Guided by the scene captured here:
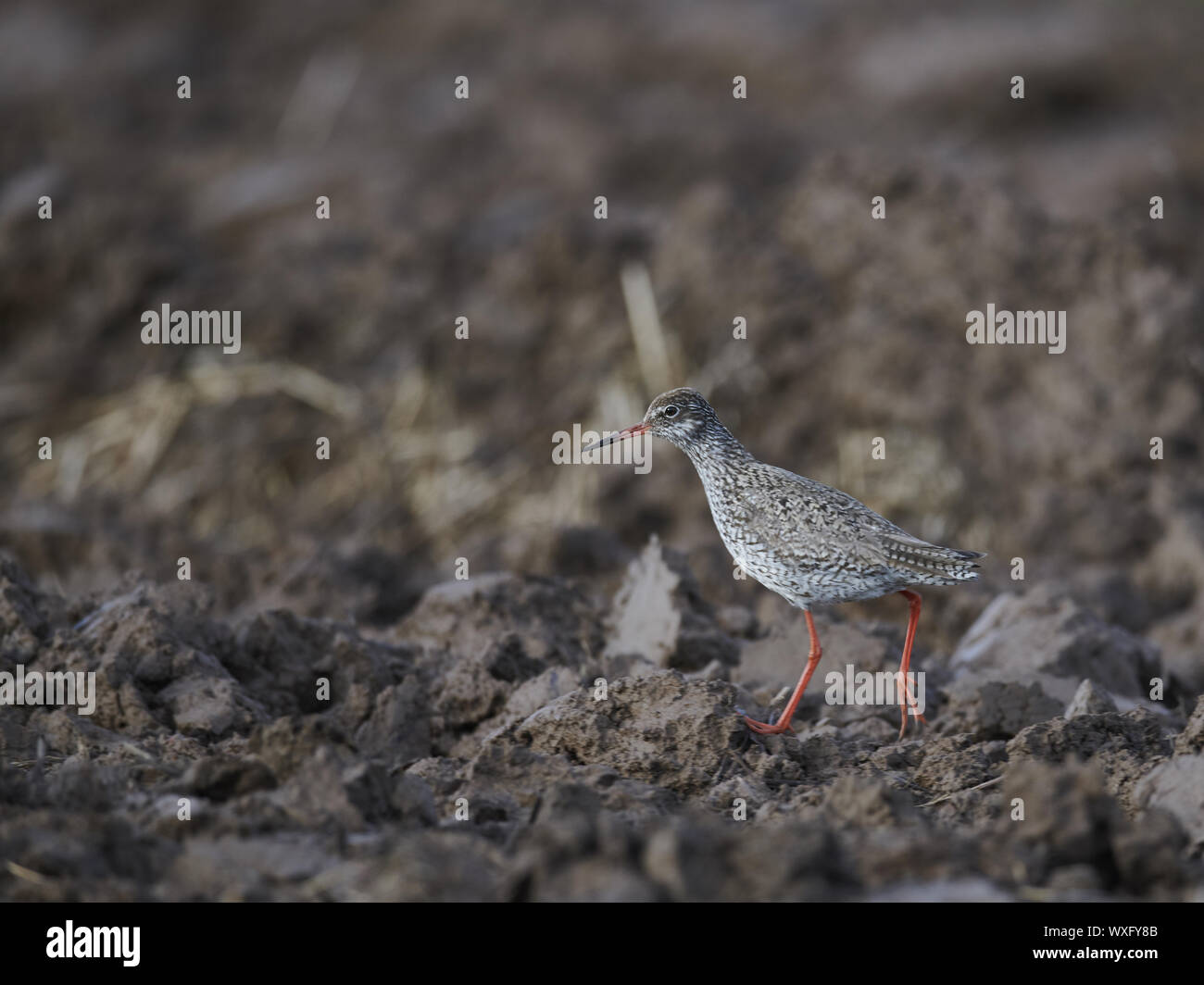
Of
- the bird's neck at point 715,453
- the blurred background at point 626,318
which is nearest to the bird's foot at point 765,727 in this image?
the bird's neck at point 715,453

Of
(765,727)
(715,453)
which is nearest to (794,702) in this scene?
(765,727)

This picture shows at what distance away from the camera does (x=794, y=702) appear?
22.5ft

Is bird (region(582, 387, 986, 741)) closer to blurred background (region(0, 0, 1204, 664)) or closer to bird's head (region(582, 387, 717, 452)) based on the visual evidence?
bird's head (region(582, 387, 717, 452))

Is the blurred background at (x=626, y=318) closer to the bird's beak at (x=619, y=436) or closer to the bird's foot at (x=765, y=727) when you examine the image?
the bird's beak at (x=619, y=436)

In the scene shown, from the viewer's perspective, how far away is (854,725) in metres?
7.21

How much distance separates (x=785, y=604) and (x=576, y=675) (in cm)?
211

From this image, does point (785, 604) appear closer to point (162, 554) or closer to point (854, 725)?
point (854, 725)

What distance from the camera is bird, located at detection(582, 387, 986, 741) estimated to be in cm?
692

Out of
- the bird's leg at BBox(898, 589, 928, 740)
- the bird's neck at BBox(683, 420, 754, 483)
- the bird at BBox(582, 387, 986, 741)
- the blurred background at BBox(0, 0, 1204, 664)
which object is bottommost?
the bird's leg at BBox(898, 589, 928, 740)

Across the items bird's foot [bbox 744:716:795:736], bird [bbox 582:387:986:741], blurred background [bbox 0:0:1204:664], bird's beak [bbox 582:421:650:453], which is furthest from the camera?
blurred background [bbox 0:0:1204:664]

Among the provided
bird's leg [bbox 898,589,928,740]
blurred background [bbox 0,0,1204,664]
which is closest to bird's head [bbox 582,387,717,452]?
bird's leg [bbox 898,589,928,740]

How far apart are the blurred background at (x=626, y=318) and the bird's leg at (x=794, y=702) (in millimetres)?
2627

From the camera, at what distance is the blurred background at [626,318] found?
12.1 metres

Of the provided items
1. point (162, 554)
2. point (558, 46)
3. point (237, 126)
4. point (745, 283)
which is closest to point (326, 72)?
point (237, 126)
